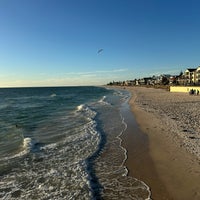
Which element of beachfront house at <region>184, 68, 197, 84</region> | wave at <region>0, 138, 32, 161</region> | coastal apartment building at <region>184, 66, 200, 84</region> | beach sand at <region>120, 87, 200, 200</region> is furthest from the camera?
beachfront house at <region>184, 68, 197, 84</region>

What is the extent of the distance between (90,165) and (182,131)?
319 inches

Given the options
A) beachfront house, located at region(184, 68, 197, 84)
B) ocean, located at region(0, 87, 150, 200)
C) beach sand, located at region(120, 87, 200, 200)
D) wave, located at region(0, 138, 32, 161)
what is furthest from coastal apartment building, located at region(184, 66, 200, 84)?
wave, located at region(0, 138, 32, 161)

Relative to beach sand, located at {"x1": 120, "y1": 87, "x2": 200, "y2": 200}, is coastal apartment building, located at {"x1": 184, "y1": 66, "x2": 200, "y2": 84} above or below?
above

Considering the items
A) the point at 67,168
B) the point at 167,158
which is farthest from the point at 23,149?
the point at 167,158

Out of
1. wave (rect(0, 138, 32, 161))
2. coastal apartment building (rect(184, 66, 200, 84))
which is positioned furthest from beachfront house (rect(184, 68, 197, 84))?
wave (rect(0, 138, 32, 161))

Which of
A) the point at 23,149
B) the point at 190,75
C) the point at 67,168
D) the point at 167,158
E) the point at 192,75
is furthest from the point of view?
the point at 190,75

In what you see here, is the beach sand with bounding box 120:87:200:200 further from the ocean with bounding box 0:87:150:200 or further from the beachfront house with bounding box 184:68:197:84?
the beachfront house with bounding box 184:68:197:84

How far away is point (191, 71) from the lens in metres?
116

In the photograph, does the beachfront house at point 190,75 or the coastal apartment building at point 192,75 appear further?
the beachfront house at point 190,75

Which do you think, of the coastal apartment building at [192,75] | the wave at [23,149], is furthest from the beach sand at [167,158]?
the coastal apartment building at [192,75]

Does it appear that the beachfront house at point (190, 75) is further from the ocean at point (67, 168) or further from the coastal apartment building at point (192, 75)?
the ocean at point (67, 168)

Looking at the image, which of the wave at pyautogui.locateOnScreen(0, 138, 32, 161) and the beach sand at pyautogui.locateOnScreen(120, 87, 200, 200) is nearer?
the beach sand at pyautogui.locateOnScreen(120, 87, 200, 200)

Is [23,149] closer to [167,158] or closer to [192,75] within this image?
[167,158]

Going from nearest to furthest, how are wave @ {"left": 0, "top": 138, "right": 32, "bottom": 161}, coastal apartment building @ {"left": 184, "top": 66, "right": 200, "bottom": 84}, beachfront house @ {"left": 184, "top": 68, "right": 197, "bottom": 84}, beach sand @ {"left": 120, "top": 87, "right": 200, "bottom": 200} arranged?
beach sand @ {"left": 120, "top": 87, "right": 200, "bottom": 200} < wave @ {"left": 0, "top": 138, "right": 32, "bottom": 161} < coastal apartment building @ {"left": 184, "top": 66, "right": 200, "bottom": 84} < beachfront house @ {"left": 184, "top": 68, "right": 197, "bottom": 84}
